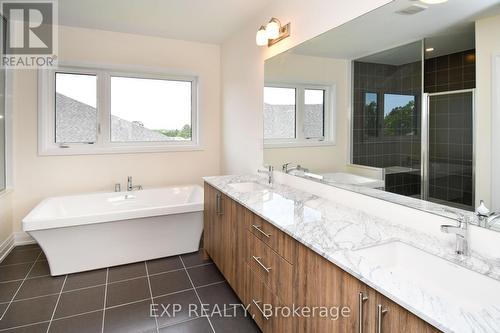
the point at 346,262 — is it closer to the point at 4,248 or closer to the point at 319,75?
the point at 319,75

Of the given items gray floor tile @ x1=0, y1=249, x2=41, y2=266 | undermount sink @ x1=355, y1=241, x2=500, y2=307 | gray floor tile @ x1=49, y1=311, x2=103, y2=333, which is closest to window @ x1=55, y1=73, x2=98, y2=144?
gray floor tile @ x1=0, y1=249, x2=41, y2=266

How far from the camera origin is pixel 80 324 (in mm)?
2055

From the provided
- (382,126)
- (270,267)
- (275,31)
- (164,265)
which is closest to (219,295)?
(164,265)

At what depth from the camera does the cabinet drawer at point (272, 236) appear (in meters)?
1.52

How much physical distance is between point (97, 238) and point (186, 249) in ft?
2.85

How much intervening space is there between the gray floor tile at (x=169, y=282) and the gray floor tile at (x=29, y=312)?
739 millimetres

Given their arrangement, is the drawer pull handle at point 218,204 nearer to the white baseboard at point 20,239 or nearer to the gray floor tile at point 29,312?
the gray floor tile at point 29,312

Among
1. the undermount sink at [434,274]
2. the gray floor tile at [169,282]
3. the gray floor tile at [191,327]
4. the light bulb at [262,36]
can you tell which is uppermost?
the light bulb at [262,36]

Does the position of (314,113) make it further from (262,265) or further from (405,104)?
(262,265)

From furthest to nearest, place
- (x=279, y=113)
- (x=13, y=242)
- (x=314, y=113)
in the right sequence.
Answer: (x=13, y=242)
(x=279, y=113)
(x=314, y=113)

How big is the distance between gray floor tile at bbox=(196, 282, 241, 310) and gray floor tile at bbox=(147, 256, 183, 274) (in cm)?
51

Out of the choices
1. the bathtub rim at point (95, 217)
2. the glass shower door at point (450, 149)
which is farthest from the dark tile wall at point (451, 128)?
the bathtub rim at point (95, 217)

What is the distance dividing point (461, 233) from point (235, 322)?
5.03 ft

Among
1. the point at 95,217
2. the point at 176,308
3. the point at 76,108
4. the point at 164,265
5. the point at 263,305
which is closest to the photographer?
the point at 263,305
